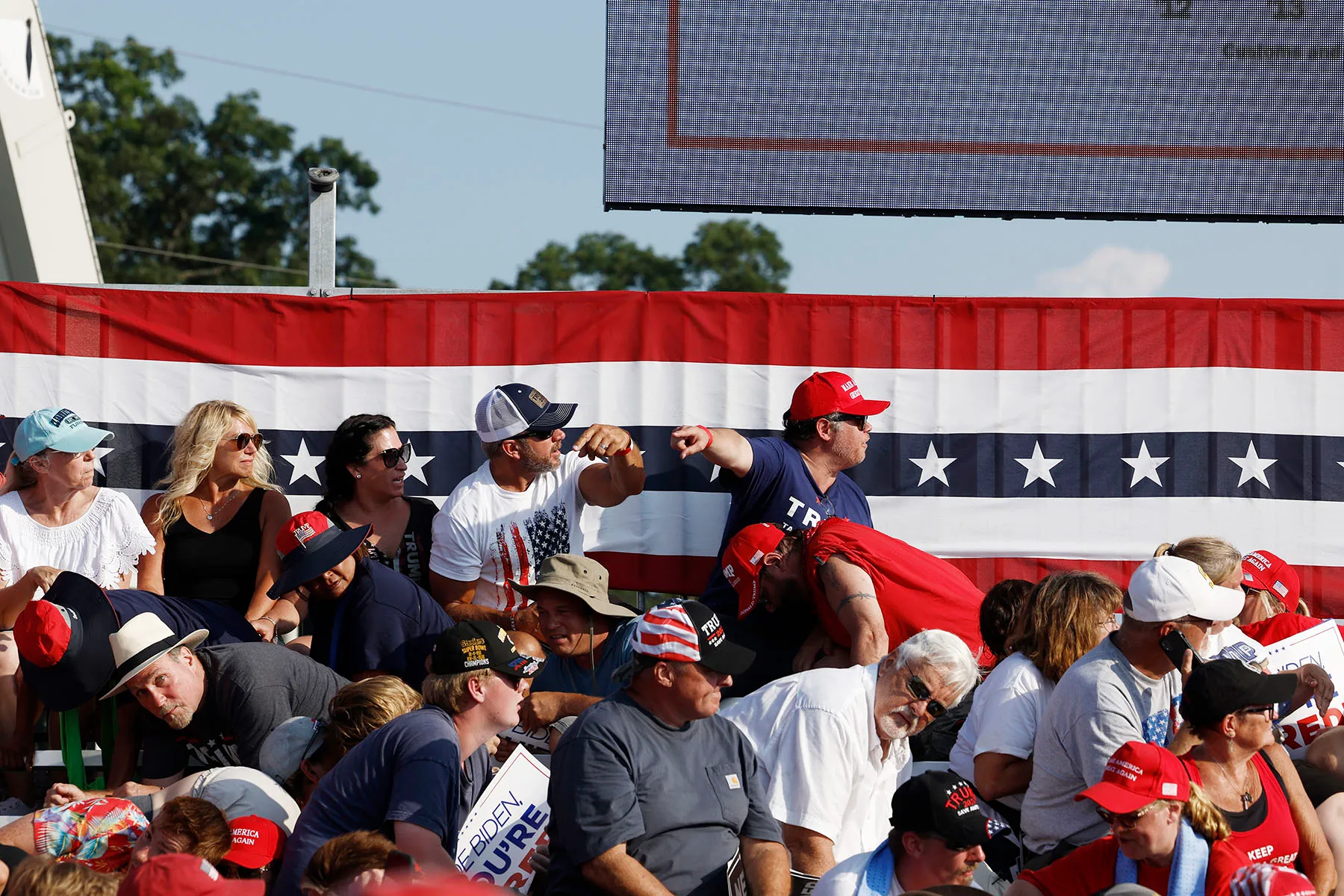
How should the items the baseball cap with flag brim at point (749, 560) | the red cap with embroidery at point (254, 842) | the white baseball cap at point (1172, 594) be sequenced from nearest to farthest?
the red cap with embroidery at point (254, 842)
the white baseball cap at point (1172, 594)
the baseball cap with flag brim at point (749, 560)

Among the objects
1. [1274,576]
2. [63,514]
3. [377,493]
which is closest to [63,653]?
[63,514]

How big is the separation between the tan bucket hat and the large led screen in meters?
1.67

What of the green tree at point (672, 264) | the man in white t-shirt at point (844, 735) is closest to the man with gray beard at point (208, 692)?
the man in white t-shirt at point (844, 735)

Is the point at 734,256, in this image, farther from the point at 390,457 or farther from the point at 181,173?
the point at 390,457

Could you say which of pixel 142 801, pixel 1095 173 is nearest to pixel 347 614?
pixel 142 801

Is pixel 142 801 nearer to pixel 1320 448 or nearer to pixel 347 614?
→ pixel 347 614

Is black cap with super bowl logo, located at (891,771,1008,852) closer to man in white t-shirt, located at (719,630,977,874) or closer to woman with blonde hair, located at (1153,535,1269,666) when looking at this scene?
man in white t-shirt, located at (719,630,977,874)

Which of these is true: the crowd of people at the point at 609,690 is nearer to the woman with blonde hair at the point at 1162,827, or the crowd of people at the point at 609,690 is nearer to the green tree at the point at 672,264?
the woman with blonde hair at the point at 1162,827

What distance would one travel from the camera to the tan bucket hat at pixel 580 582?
15.5ft

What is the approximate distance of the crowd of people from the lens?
11.2ft

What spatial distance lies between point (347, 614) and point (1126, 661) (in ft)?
8.00

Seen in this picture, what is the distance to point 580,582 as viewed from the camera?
477 cm

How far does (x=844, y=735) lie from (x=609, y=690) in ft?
3.17

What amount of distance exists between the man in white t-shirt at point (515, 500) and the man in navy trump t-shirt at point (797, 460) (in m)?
0.35
